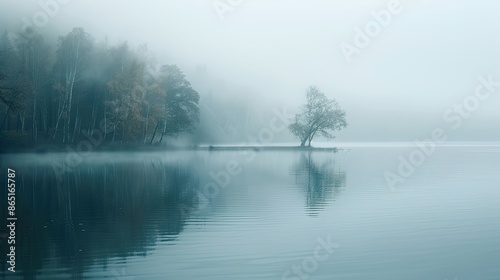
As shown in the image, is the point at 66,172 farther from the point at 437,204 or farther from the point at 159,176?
the point at 437,204

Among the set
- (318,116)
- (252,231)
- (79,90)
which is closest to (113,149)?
(79,90)

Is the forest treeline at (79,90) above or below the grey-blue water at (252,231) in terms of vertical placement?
above

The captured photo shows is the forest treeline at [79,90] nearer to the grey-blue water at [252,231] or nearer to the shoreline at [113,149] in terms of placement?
the shoreline at [113,149]

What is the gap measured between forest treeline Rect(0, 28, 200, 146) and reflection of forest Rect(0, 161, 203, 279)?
28770mm

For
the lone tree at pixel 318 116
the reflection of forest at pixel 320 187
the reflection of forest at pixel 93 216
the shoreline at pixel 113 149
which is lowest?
the reflection of forest at pixel 93 216

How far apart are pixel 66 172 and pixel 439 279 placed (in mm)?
37992

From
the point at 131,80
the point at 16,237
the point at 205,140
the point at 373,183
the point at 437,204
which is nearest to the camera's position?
the point at 16,237

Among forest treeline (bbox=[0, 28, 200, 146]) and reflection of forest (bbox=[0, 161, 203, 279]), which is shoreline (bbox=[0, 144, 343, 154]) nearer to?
forest treeline (bbox=[0, 28, 200, 146])

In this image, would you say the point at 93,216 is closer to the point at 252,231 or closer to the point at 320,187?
the point at 252,231

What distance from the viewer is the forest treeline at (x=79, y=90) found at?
2677 inches

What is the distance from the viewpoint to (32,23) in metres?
71.6

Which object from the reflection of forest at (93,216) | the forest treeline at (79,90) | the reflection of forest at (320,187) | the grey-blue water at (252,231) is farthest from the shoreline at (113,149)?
the reflection of forest at (320,187)

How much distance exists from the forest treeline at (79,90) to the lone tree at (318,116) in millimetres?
31207

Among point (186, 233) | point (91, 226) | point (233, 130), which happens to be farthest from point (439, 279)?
point (233, 130)
